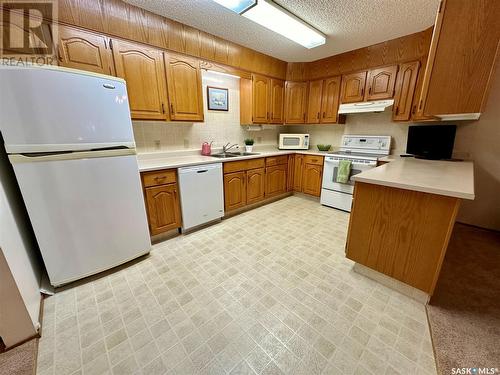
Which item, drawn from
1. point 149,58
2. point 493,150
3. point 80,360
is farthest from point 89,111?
point 493,150

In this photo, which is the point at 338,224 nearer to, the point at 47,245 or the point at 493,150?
the point at 493,150

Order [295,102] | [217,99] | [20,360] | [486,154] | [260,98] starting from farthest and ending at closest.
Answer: [295,102] < [260,98] < [217,99] < [486,154] < [20,360]

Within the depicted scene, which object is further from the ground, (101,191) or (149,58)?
(149,58)

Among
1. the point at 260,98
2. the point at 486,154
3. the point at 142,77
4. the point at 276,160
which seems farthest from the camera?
the point at 276,160

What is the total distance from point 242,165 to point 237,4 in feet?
5.75

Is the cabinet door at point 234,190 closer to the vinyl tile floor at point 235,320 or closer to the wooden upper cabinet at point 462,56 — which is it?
the vinyl tile floor at point 235,320

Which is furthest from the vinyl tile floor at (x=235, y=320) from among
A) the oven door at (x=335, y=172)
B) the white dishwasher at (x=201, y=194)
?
Result: the oven door at (x=335, y=172)

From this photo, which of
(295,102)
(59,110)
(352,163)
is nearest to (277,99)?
(295,102)

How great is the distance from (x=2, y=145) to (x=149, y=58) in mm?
1459

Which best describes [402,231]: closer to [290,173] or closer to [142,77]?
[290,173]

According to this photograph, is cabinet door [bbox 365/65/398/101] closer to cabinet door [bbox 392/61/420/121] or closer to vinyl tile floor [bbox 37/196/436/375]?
cabinet door [bbox 392/61/420/121]

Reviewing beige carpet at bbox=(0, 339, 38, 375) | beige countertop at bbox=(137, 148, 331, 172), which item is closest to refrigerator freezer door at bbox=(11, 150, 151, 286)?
beige countertop at bbox=(137, 148, 331, 172)

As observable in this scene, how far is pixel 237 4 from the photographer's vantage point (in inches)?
73.1

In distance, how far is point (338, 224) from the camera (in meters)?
2.77
